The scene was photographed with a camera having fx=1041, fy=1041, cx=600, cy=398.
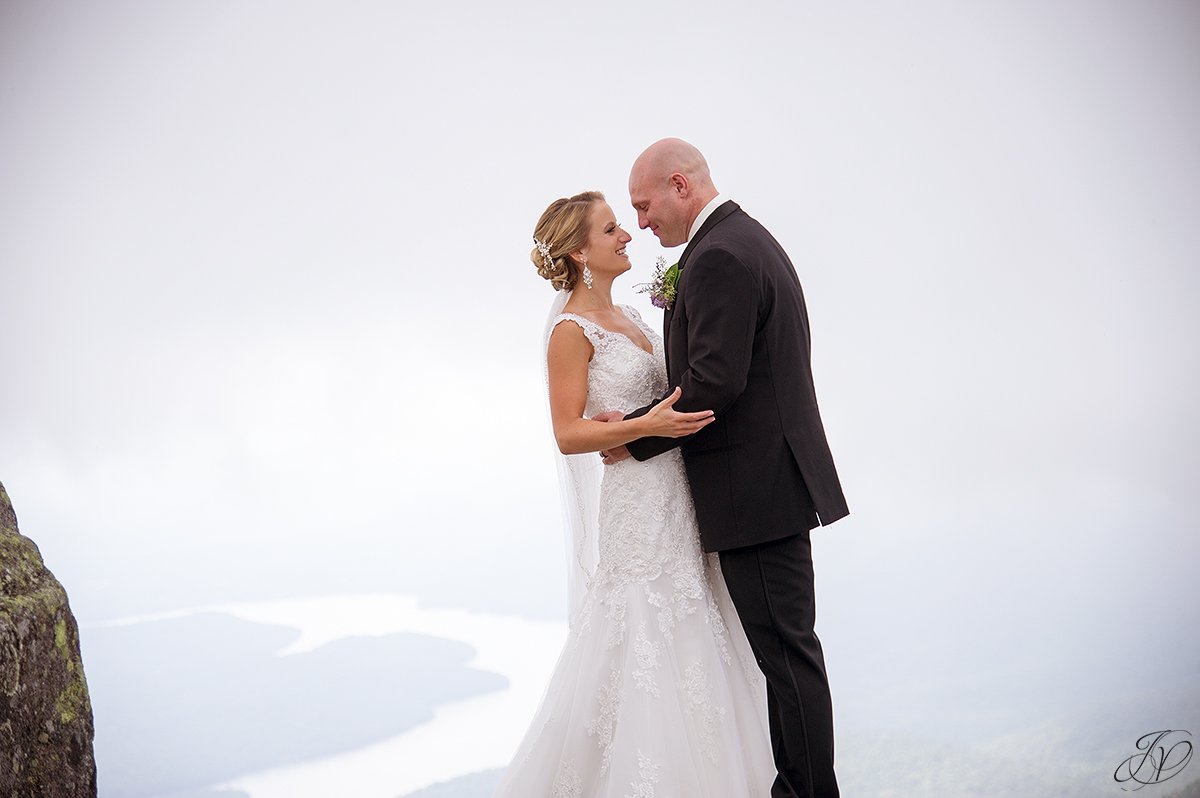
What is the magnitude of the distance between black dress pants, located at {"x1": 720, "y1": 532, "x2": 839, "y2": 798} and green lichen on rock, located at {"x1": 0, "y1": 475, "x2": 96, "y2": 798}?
162cm

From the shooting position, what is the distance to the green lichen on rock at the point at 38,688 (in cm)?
221

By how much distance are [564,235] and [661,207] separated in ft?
1.06

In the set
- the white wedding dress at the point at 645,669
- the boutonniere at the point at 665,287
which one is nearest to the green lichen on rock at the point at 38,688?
the white wedding dress at the point at 645,669

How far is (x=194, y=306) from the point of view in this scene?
709 centimetres

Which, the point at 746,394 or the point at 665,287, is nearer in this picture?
the point at 746,394

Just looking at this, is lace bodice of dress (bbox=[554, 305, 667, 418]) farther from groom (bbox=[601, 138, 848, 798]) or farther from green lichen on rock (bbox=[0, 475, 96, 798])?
green lichen on rock (bbox=[0, 475, 96, 798])

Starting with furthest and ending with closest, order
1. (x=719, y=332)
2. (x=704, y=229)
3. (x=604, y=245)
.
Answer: (x=604, y=245), (x=704, y=229), (x=719, y=332)

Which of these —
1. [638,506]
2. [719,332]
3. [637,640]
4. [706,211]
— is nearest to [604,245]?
[706,211]

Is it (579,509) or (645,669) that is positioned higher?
(579,509)

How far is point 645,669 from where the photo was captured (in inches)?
109

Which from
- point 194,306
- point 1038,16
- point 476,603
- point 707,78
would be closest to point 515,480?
point 476,603

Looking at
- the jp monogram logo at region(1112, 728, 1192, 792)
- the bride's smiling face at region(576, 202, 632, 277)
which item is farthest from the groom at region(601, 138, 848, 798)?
the jp monogram logo at region(1112, 728, 1192, 792)

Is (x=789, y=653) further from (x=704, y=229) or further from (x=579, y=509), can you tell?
(x=704, y=229)

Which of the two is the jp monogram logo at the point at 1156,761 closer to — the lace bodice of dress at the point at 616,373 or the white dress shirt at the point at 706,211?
the lace bodice of dress at the point at 616,373
